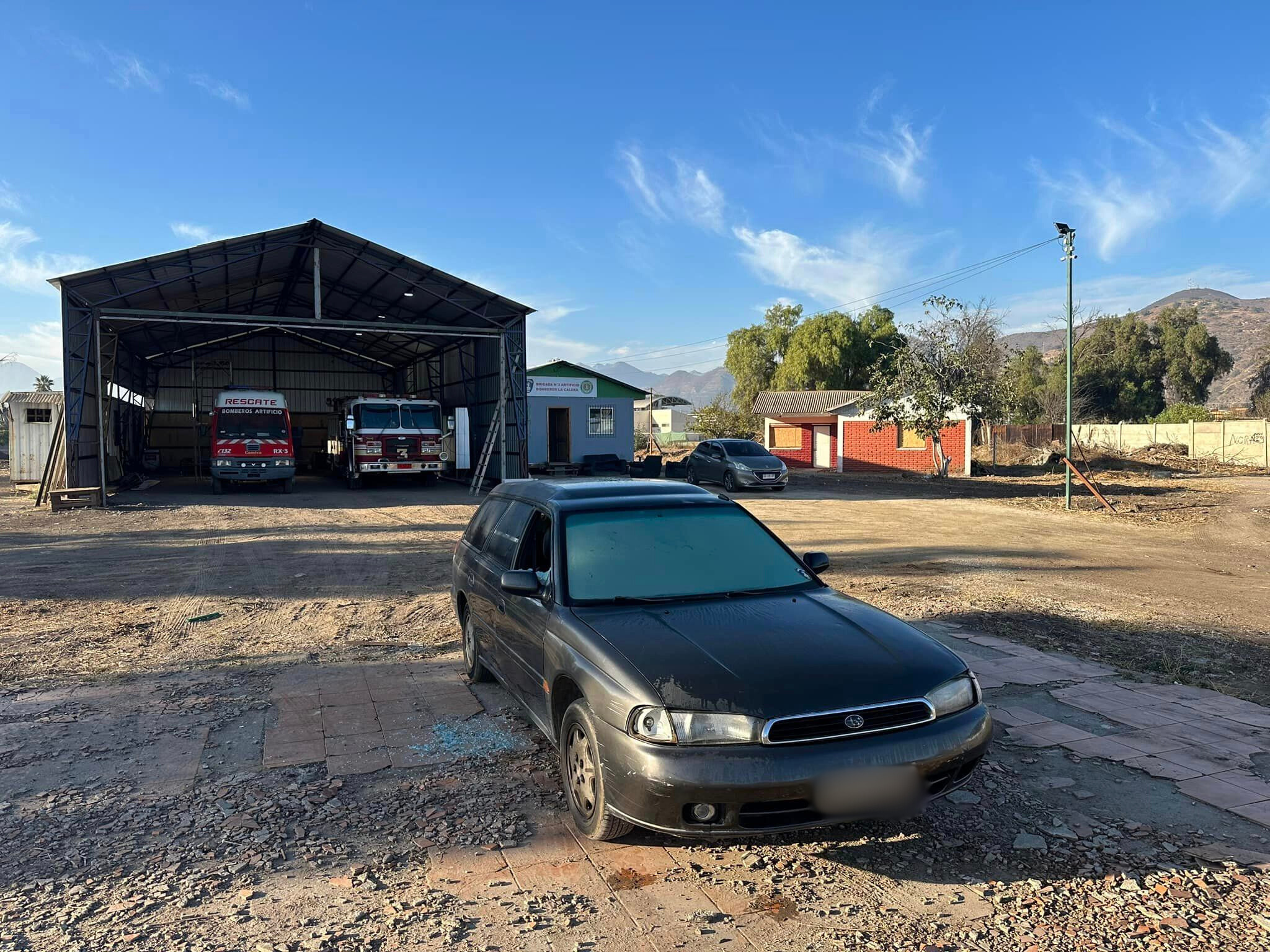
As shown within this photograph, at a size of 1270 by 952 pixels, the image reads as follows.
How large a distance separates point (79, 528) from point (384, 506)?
6.09 metres

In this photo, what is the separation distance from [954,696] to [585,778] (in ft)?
5.44

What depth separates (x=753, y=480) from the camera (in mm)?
24328

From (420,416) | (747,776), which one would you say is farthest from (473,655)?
(420,416)

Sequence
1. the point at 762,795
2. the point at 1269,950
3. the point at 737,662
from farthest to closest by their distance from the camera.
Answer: the point at 737,662 < the point at 762,795 < the point at 1269,950

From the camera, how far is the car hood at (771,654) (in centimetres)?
336

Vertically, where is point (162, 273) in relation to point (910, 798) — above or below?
above

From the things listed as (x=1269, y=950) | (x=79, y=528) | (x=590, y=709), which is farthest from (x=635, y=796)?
(x=79, y=528)

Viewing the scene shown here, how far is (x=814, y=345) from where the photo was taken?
6116 cm

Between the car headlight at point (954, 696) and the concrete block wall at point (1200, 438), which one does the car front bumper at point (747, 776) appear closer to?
the car headlight at point (954, 696)

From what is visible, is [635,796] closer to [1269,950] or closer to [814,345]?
[1269,950]

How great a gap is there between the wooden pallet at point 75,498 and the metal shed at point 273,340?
1.51 feet

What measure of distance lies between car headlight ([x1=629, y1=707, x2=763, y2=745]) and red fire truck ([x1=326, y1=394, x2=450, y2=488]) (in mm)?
22013

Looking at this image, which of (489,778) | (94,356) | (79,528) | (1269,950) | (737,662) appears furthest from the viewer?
(94,356)

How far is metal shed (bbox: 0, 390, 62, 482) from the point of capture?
26.1 meters
